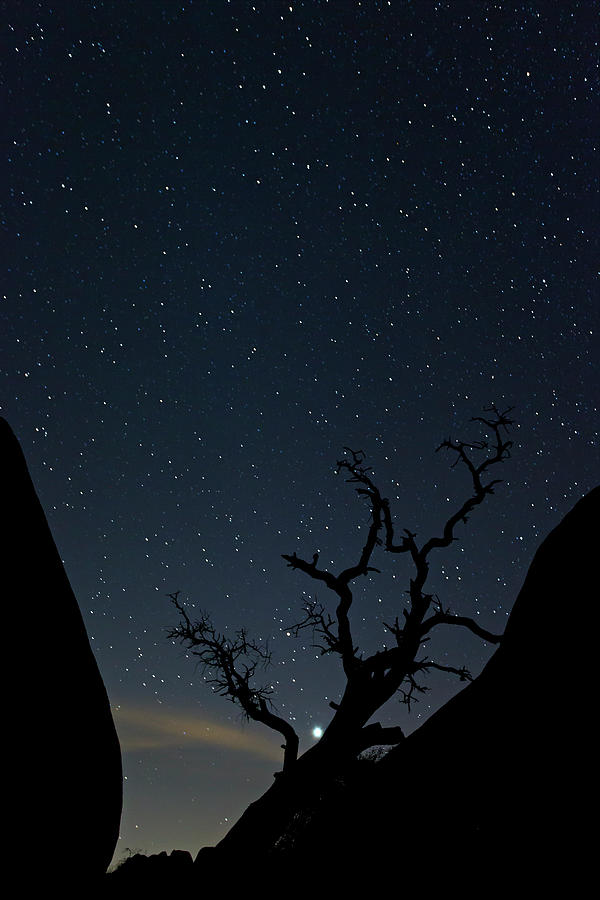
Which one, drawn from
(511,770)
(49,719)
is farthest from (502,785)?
(49,719)

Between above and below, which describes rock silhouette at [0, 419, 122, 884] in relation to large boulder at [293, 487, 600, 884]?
above

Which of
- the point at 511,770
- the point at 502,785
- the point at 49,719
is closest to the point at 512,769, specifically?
the point at 511,770

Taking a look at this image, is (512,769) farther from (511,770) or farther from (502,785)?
(502,785)

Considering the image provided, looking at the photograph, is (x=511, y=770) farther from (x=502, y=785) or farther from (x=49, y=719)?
Result: (x=49, y=719)

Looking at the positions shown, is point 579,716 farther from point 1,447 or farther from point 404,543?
point 404,543

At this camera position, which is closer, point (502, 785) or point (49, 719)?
point (502, 785)

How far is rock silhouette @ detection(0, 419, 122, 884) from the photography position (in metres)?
5.12

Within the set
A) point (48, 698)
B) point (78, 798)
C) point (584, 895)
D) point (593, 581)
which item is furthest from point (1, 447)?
point (584, 895)

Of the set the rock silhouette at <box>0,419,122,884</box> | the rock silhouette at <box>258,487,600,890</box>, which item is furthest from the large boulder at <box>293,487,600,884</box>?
the rock silhouette at <box>0,419,122,884</box>

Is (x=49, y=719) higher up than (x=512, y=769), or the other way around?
(x=49, y=719)

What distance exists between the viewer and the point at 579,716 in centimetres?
336

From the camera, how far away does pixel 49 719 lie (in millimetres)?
5492

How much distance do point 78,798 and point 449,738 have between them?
368cm

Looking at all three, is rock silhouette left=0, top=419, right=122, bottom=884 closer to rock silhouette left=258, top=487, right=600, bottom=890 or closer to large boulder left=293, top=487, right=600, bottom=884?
rock silhouette left=258, top=487, right=600, bottom=890
